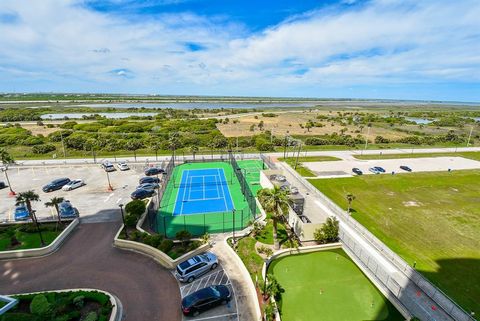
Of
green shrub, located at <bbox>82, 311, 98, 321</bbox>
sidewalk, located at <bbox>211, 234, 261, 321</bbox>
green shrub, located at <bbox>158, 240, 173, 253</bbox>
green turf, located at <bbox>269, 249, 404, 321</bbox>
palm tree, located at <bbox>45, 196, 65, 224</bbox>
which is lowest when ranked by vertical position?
green turf, located at <bbox>269, 249, 404, 321</bbox>

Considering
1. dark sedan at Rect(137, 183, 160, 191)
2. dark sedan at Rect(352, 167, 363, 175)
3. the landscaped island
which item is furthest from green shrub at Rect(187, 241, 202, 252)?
dark sedan at Rect(352, 167, 363, 175)

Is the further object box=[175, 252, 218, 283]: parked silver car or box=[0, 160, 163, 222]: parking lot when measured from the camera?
box=[0, 160, 163, 222]: parking lot

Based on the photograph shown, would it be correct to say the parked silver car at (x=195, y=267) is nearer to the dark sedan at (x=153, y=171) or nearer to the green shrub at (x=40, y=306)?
the green shrub at (x=40, y=306)

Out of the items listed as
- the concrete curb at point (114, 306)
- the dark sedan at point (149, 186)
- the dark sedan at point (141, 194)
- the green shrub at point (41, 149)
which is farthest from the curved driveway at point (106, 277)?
the green shrub at point (41, 149)

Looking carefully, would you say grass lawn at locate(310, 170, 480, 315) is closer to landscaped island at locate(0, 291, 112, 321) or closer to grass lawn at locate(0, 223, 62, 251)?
landscaped island at locate(0, 291, 112, 321)

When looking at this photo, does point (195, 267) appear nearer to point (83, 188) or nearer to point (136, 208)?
point (136, 208)

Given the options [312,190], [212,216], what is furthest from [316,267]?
[312,190]

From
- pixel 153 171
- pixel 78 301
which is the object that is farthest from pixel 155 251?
pixel 153 171
